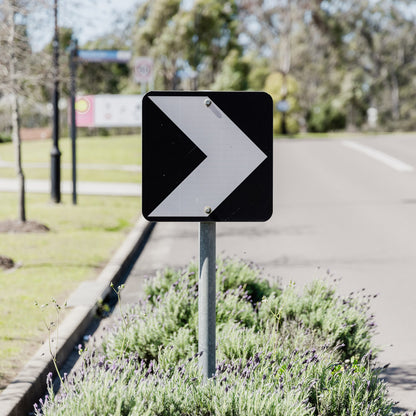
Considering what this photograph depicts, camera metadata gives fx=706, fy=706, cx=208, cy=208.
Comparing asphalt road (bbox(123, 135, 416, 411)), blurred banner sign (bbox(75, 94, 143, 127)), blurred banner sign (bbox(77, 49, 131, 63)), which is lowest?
asphalt road (bbox(123, 135, 416, 411))

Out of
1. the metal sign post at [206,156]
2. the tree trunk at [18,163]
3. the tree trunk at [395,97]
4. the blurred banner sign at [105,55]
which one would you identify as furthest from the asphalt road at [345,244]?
the tree trunk at [395,97]

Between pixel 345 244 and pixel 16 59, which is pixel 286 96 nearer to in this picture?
pixel 345 244

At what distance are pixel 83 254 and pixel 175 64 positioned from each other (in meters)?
48.1

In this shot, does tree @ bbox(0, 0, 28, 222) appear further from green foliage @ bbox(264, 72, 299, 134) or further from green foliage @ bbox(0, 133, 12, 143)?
green foliage @ bbox(264, 72, 299, 134)

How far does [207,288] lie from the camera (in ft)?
10.3

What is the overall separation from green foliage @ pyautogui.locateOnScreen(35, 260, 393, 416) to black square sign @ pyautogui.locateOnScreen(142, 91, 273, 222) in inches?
31.4

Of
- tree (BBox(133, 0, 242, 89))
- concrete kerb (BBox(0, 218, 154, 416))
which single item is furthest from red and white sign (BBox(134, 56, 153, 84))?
tree (BBox(133, 0, 242, 89))

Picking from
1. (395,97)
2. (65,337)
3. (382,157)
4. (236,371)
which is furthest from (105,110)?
(395,97)

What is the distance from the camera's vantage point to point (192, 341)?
15.4 feet

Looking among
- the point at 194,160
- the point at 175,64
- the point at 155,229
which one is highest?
the point at 175,64

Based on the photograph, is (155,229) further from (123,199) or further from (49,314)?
(49,314)

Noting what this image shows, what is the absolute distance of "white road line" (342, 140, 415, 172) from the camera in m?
24.7

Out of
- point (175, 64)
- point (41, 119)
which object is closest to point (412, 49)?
point (175, 64)

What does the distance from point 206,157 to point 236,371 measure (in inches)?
45.4
